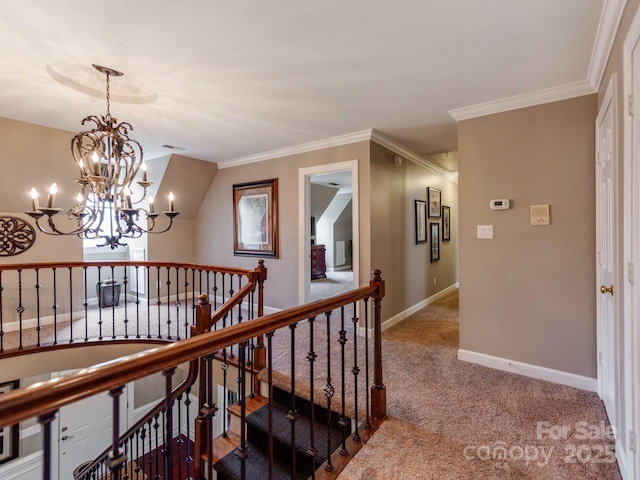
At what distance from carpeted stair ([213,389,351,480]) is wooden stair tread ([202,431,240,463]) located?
0.04m

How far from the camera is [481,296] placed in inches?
116

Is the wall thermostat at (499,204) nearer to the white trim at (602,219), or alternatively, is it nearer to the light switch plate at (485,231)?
the light switch plate at (485,231)

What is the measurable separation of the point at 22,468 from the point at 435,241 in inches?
264

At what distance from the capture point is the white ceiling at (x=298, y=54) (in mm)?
1707

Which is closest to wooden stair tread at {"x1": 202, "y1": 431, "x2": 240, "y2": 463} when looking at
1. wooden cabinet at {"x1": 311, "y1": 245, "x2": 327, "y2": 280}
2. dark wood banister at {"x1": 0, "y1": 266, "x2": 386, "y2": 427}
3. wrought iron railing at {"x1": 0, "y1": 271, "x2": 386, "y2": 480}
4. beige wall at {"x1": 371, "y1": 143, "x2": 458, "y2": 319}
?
wrought iron railing at {"x1": 0, "y1": 271, "x2": 386, "y2": 480}

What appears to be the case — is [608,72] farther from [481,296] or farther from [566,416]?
[566,416]

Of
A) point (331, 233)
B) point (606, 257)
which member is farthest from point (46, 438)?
point (331, 233)

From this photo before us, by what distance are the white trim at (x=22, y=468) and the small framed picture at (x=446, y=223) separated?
691 cm

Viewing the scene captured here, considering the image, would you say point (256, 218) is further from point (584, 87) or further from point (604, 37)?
point (604, 37)

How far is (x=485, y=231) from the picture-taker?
2924 millimetres

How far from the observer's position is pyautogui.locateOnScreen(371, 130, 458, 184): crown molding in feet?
12.4

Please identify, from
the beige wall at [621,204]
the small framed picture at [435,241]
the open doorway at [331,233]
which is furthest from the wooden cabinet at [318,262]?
the beige wall at [621,204]

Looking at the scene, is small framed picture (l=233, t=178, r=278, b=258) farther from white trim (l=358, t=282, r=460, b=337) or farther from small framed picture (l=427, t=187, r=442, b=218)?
small framed picture (l=427, t=187, r=442, b=218)

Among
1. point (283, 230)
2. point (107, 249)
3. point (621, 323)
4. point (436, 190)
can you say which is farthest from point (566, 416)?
point (107, 249)
